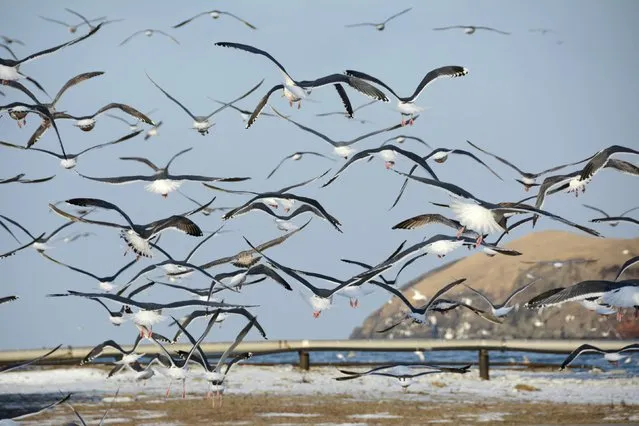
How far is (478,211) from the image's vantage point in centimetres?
873

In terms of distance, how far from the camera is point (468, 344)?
74.7ft

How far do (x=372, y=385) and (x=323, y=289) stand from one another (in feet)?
39.6

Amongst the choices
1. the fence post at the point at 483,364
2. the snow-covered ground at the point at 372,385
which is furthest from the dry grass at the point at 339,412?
the fence post at the point at 483,364

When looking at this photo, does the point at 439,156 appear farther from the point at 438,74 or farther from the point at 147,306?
the point at 147,306

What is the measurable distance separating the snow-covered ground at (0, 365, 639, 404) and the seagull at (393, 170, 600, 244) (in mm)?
9412

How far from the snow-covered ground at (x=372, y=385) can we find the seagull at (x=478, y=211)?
30.9ft

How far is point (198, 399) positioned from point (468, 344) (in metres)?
7.27

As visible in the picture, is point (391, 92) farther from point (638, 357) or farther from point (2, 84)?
point (638, 357)

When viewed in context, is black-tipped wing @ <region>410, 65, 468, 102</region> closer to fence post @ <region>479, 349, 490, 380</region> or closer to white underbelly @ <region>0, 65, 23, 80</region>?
white underbelly @ <region>0, 65, 23, 80</region>

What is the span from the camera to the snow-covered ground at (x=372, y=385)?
1845cm

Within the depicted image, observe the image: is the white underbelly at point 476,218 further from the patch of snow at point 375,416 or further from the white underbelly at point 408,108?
the patch of snow at point 375,416

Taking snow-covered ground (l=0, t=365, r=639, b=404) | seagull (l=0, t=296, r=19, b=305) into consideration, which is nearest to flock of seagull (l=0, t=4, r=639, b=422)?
seagull (l=0, t=296, r=19, b=305)

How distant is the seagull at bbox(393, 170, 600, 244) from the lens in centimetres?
848

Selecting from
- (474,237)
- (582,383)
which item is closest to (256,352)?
(582,383)
